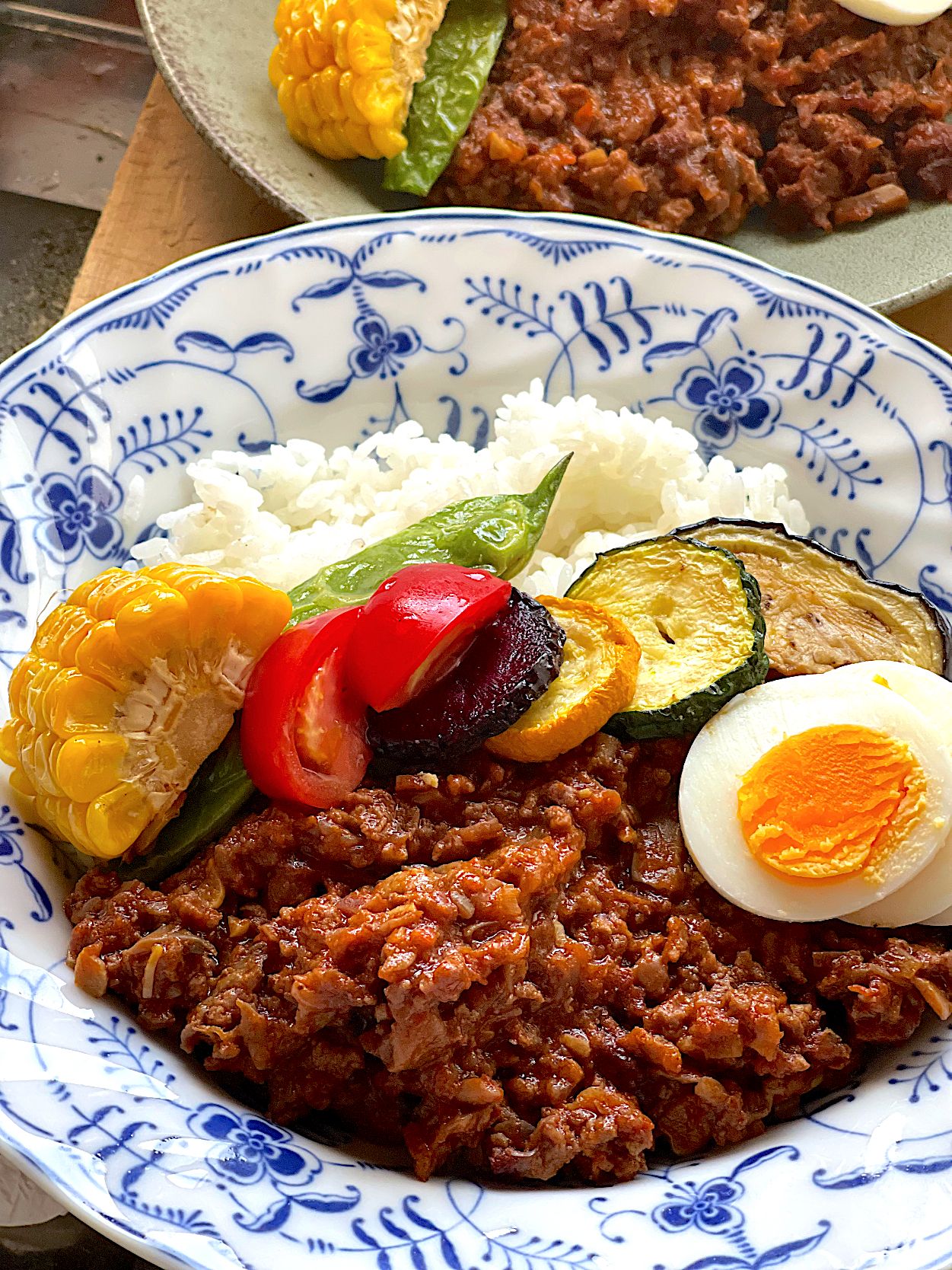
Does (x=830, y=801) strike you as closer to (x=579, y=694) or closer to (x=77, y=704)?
(x=579, y=694)

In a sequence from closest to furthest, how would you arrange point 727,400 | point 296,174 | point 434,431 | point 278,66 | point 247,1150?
point 247,1150 < point 727,400 < point 434,431 < point 296,174 < point 278,66

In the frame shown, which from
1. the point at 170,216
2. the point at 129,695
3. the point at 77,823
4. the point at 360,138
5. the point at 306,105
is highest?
the point at 306,105

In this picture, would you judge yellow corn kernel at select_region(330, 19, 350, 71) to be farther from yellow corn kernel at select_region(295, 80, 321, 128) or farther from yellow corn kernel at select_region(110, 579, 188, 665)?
yellow corn kernel at select_region(110, 579, 188, 665)

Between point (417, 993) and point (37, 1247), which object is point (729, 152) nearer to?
point (417, 993)

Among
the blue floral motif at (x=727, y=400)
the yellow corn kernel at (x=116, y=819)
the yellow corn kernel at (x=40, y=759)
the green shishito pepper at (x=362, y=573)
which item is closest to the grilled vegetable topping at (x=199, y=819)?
→ the green shishito pepper at (x=362, y=573)

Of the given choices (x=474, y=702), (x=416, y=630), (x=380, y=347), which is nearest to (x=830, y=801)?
(x=474, y=702)

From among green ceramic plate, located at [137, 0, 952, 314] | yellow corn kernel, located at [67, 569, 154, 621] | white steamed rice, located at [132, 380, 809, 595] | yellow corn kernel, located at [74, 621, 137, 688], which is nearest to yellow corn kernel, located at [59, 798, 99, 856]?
yellow corn kernel, located at [74, 621, 137, 688]

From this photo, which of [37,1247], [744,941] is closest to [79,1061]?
[37,1247]
